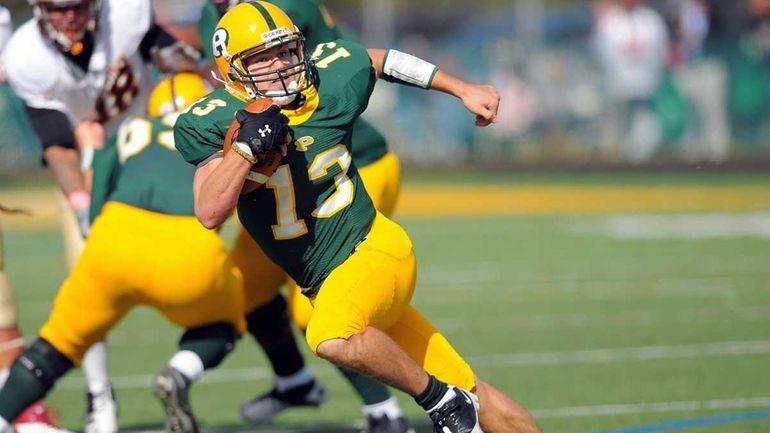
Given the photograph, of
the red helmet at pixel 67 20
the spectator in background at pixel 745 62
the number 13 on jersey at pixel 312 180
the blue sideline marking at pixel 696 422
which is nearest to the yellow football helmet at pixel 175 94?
the red helmet at pixel 67 20

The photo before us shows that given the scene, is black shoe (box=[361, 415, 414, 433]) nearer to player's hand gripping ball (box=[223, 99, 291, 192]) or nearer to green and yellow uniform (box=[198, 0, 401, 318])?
green and yellow uniform (box=[198, 0, 401, 318])

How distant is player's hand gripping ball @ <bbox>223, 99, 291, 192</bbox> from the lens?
414 cm

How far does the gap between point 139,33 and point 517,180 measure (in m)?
11.8

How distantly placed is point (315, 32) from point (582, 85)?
12161 mm

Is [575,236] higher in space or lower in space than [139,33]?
lower

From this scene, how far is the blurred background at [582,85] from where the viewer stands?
56.4ft

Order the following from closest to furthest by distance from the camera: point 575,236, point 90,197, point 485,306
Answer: point 90,197 → point 485,306 → point 575,236

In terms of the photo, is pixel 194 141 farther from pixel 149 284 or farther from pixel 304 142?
pixel 149 284

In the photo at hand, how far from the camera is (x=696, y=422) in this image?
5711 millimetres

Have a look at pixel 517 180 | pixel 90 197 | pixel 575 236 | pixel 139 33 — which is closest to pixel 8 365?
pixel 90 197

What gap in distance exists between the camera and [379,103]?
18188mm

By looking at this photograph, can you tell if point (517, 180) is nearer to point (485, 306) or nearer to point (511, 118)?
point (511, 118)

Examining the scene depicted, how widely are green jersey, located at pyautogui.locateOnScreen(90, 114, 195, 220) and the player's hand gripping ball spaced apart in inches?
39.2

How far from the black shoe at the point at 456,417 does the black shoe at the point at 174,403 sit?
3.66 feet
